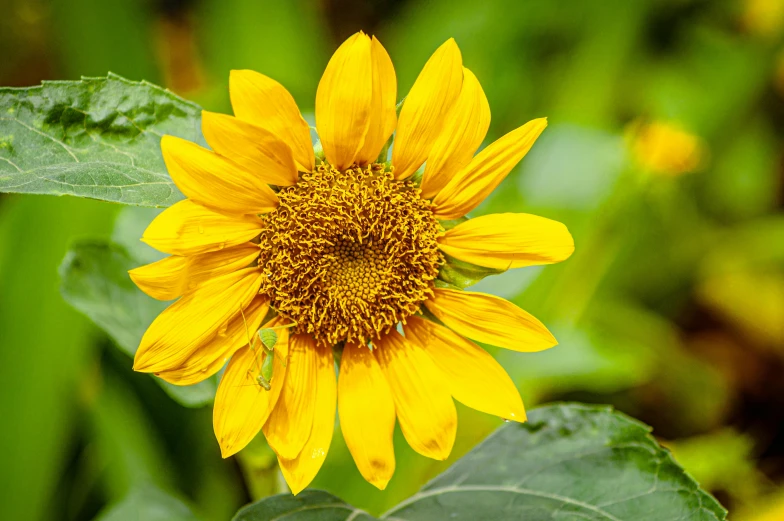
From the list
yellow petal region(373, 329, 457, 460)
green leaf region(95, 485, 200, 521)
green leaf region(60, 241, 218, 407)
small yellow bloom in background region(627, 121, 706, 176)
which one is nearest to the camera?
yellow petal region(373, 329, 457, 460)

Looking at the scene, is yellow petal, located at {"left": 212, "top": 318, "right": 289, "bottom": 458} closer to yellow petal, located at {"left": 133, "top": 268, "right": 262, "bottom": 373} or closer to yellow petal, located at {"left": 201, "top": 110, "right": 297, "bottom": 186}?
yellow petal, located at {"left": 133, "top": 268, "right": 262, "bottom": 373}

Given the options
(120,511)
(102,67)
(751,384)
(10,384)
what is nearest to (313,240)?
(120,511)

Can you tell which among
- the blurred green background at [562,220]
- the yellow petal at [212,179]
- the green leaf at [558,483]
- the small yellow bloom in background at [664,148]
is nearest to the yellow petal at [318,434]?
the green leaf at [558,483]

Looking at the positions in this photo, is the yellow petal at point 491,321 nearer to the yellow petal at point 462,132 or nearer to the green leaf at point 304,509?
the yellow petal at point 462,132

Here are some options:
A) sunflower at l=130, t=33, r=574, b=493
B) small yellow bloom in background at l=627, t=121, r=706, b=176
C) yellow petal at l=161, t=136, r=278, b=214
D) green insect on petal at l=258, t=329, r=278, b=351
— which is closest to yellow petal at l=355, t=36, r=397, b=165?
sunflower at l=130, t=33, r=574, b=493

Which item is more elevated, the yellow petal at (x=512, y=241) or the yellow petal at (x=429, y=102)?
the yellow petal at (x=429, y=102)

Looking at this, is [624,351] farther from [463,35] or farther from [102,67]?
[102,67]

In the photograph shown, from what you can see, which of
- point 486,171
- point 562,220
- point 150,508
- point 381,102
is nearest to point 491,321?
point 486,171
